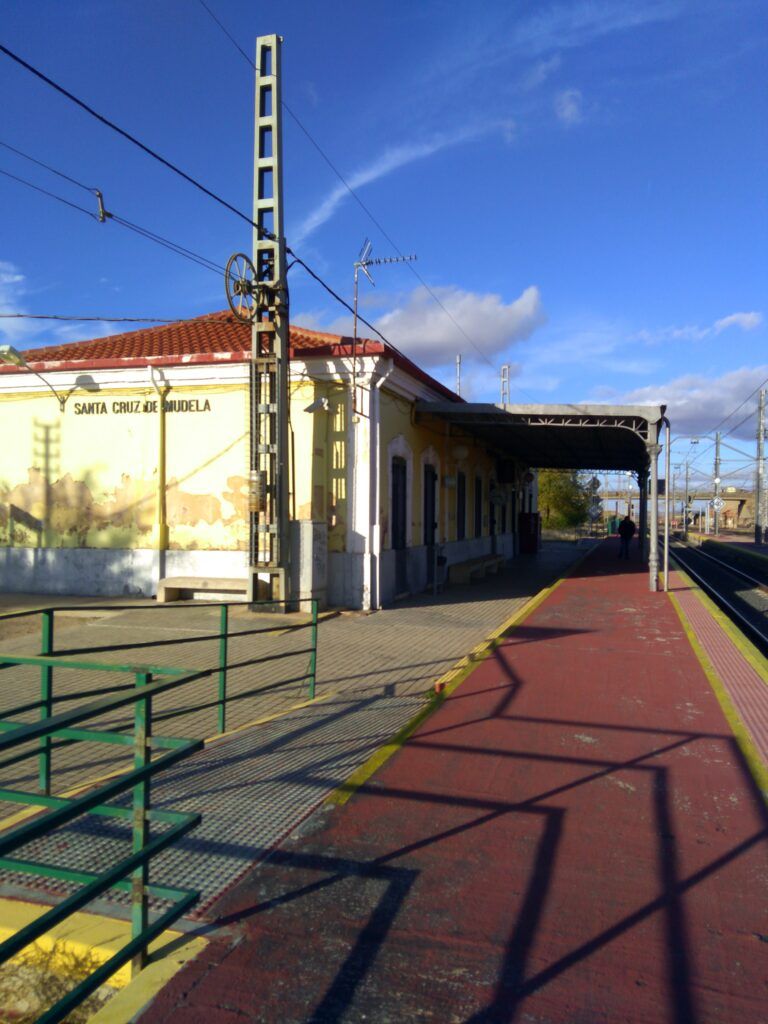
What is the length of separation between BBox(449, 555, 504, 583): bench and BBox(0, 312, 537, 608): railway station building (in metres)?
3.38

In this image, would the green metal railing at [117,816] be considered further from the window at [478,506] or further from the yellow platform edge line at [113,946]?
the window at [478,506]

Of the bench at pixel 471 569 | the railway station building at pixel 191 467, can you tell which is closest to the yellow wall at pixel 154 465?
the railway station building at pixel 191 467

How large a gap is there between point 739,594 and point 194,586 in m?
16.4

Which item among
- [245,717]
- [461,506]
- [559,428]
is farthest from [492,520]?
[245,717]

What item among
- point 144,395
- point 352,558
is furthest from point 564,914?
point 144,395

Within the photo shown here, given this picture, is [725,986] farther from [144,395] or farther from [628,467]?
[628,467]

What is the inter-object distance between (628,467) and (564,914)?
→ 31.4 meters

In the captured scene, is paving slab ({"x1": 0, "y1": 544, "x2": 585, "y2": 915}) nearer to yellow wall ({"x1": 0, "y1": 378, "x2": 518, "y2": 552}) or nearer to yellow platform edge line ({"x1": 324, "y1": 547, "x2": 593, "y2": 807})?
yellow platform edge line ({"x1": 324, "y1": 547, "x2": 593, "y2": 807})

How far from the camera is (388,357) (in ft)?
46.5

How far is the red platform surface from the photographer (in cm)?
299

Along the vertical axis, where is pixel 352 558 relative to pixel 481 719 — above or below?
above

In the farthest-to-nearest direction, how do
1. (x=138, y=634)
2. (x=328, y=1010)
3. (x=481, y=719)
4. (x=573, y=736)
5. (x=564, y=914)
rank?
(x=138, y=634)
(x=481, y=719)
(x=573, y=736)
(x=564, y=914)
(x=328, y=1010)

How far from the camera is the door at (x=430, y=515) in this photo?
18.1 m

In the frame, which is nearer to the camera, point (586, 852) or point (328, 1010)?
point (328, 1010)
